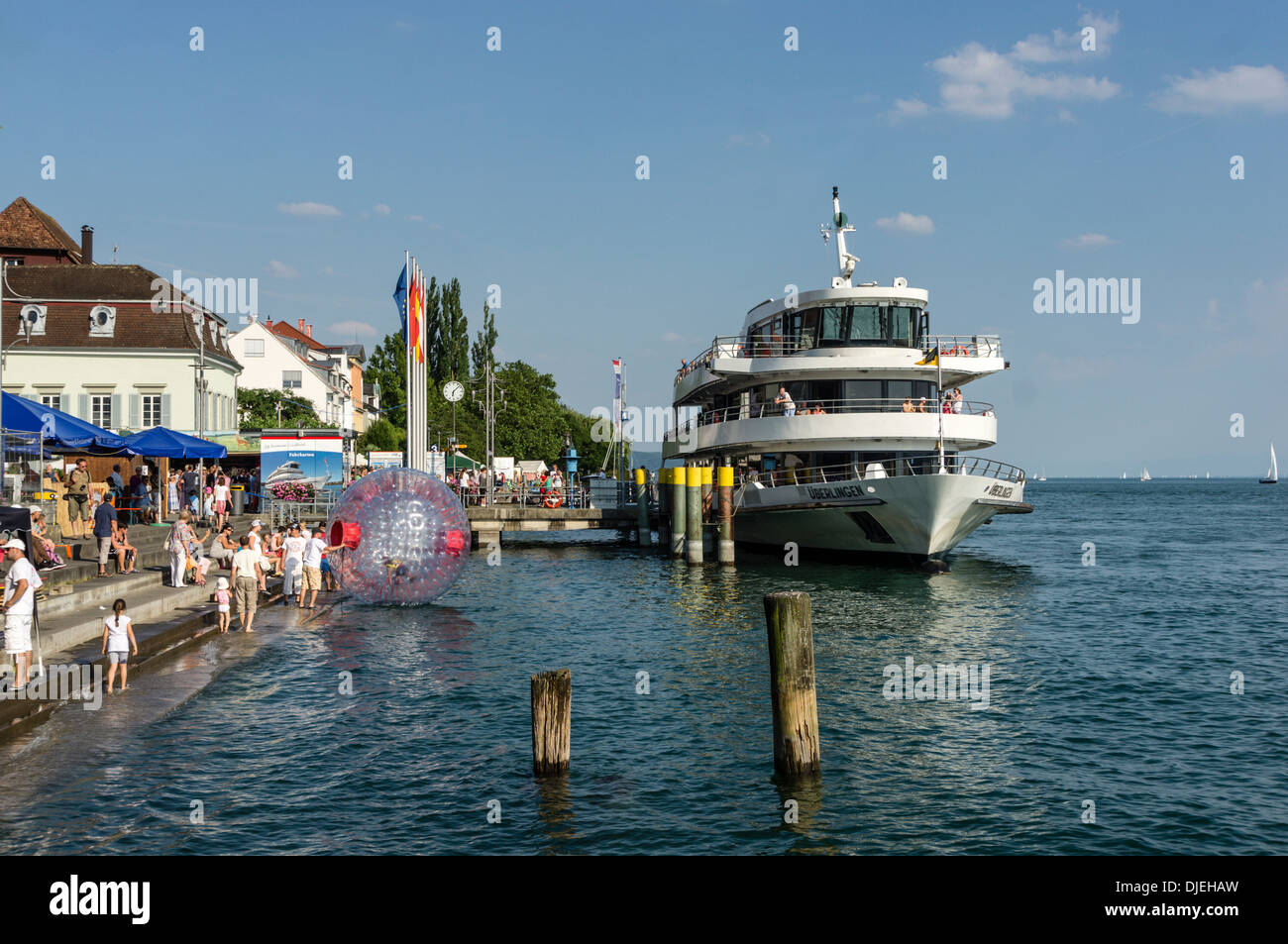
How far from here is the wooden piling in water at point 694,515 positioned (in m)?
36.1

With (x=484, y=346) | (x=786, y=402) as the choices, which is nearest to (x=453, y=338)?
(x=484, y=346)

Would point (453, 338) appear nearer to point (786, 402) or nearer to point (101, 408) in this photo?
point (101, 408)

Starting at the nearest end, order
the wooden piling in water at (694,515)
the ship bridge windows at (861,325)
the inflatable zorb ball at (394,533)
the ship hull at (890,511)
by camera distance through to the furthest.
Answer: the inflatable zorb ball at (394,533), the ship hull at (890,511), the ship bridge windows at (861,325), the wooden piling in water at (694,515)

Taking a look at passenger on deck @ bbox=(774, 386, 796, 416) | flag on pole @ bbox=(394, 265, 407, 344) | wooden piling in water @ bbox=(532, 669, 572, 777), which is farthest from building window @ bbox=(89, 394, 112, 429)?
wooden piling in water @ bbox=(532, 669, 572, 777)

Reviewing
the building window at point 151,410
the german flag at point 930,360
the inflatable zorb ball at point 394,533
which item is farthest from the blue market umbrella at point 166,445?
the german flag at point 930,360

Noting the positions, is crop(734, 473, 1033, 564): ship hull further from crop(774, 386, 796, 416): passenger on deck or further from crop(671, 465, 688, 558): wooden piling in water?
crop(671, 465, 688, 558): wooden piling in water

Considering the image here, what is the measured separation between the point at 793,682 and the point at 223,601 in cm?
1284

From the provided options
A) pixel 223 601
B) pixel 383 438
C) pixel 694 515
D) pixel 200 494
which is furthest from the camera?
pixel 383 438

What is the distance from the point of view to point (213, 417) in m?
50.8

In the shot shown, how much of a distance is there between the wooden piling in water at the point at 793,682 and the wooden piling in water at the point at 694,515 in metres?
24.0

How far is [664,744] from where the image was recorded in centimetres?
1355

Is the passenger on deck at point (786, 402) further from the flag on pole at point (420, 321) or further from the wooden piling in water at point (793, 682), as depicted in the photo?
the wooden piling in water at point (793, 682)

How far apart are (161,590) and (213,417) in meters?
31.1

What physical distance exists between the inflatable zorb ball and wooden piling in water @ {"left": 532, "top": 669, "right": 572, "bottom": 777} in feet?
29.7
